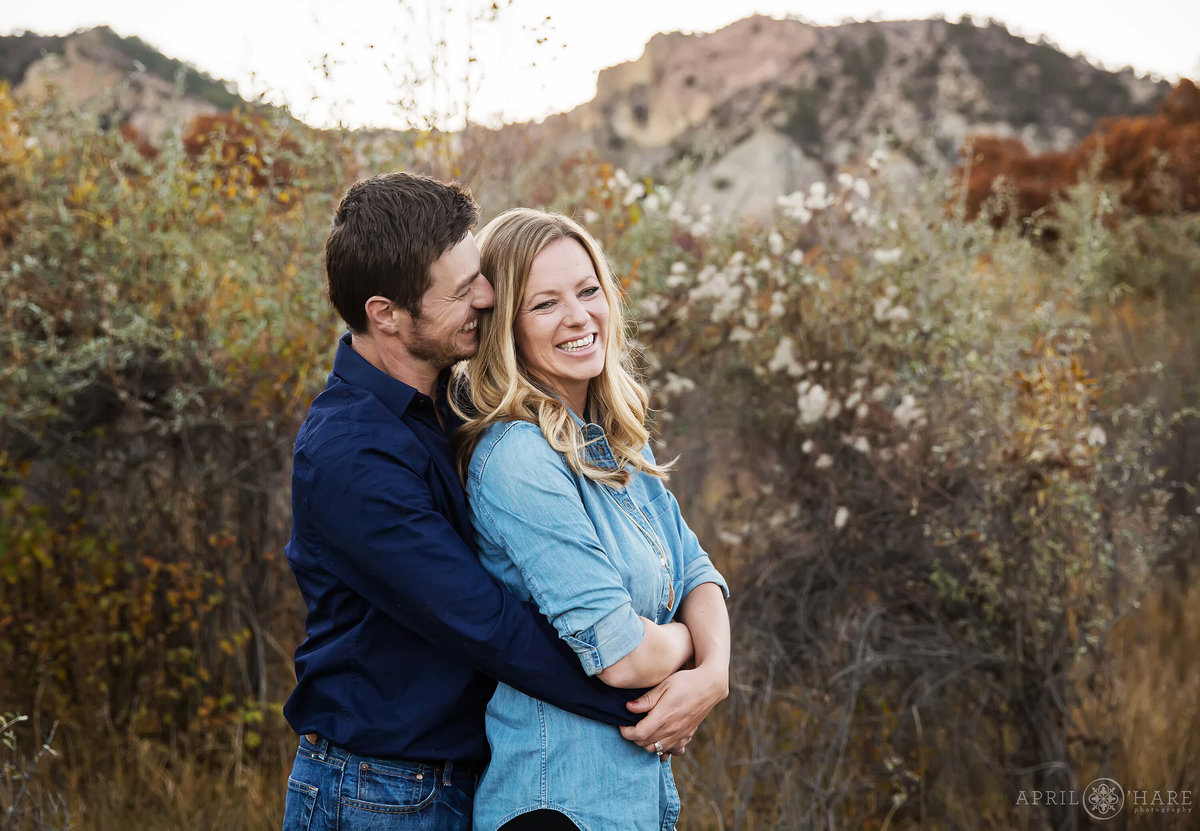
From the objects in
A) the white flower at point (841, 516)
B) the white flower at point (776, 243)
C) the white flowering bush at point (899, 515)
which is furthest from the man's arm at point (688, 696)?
the white flower at point (776, 243)

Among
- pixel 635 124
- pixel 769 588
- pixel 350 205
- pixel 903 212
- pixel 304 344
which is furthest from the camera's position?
pixel 635 124

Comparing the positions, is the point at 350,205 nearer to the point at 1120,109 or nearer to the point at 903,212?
the point at 903,212

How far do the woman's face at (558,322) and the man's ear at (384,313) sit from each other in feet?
0.93

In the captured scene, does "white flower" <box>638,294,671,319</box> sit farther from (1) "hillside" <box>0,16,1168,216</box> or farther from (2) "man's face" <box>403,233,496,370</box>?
(1) "hillside" <box>0,16,1168,216</box>

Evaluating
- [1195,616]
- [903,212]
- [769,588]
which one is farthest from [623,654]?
[1195,616]

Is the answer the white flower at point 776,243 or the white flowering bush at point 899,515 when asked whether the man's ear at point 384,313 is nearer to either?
the white flowering bush at point 899,515

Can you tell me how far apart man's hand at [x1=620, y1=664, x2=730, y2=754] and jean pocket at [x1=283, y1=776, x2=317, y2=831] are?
24.9 inches

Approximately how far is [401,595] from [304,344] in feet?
8.49

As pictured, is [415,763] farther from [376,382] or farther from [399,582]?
[376,382]

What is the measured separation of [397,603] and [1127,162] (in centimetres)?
1645

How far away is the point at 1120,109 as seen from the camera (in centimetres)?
3384

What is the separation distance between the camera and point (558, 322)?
2102 mm

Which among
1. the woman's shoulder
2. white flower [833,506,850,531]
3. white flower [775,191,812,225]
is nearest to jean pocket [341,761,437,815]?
the woman's shoulder

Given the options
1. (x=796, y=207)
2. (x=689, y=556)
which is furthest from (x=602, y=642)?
(x=796, y=207)
